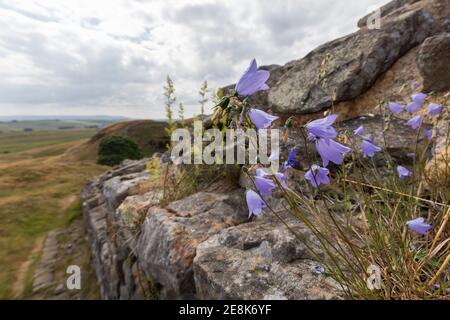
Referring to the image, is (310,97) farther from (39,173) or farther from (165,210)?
(39,173)

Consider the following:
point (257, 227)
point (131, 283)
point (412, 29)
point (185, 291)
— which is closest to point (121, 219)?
point (131, 283)

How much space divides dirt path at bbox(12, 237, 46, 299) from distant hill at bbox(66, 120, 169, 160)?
38.2 meters

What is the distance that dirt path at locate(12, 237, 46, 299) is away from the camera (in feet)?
38.0

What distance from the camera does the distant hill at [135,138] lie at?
5519 centimetres

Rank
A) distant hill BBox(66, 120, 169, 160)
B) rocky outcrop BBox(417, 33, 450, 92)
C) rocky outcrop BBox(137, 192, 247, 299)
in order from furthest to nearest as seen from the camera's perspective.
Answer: distant hill BBox(66, 120, 169, 160) < rocky outcrop BBox(417, 33, 450, 92) < rocky outcrop BBox(137, 192, 247, 299)

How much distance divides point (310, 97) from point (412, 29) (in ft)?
7.00

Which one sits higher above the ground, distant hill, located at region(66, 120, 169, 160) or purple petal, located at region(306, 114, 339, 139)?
purple petal, located at region(306, 114, 339, 139)

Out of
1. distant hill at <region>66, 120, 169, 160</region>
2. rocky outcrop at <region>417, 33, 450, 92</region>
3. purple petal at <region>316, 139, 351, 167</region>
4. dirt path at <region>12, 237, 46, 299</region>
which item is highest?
rocky outcrop at <region>417, 33, 450, 92</region>

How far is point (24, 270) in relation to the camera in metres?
13.5

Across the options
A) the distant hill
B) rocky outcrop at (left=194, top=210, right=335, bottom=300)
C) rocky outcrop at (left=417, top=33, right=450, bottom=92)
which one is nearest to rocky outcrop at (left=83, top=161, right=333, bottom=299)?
rocky outcrop at (left=194, top=210, right=335, bottom=300)

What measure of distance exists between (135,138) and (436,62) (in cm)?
5990

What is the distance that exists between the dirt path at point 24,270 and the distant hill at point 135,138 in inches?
1503

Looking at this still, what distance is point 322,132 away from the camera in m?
1.56

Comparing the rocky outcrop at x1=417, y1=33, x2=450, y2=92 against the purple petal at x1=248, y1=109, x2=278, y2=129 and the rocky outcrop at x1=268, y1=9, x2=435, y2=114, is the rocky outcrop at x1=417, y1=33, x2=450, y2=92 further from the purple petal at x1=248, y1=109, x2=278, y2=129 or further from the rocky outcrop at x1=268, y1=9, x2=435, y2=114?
the purple petal at x1=248, y1=109, x2=278, y2=129
